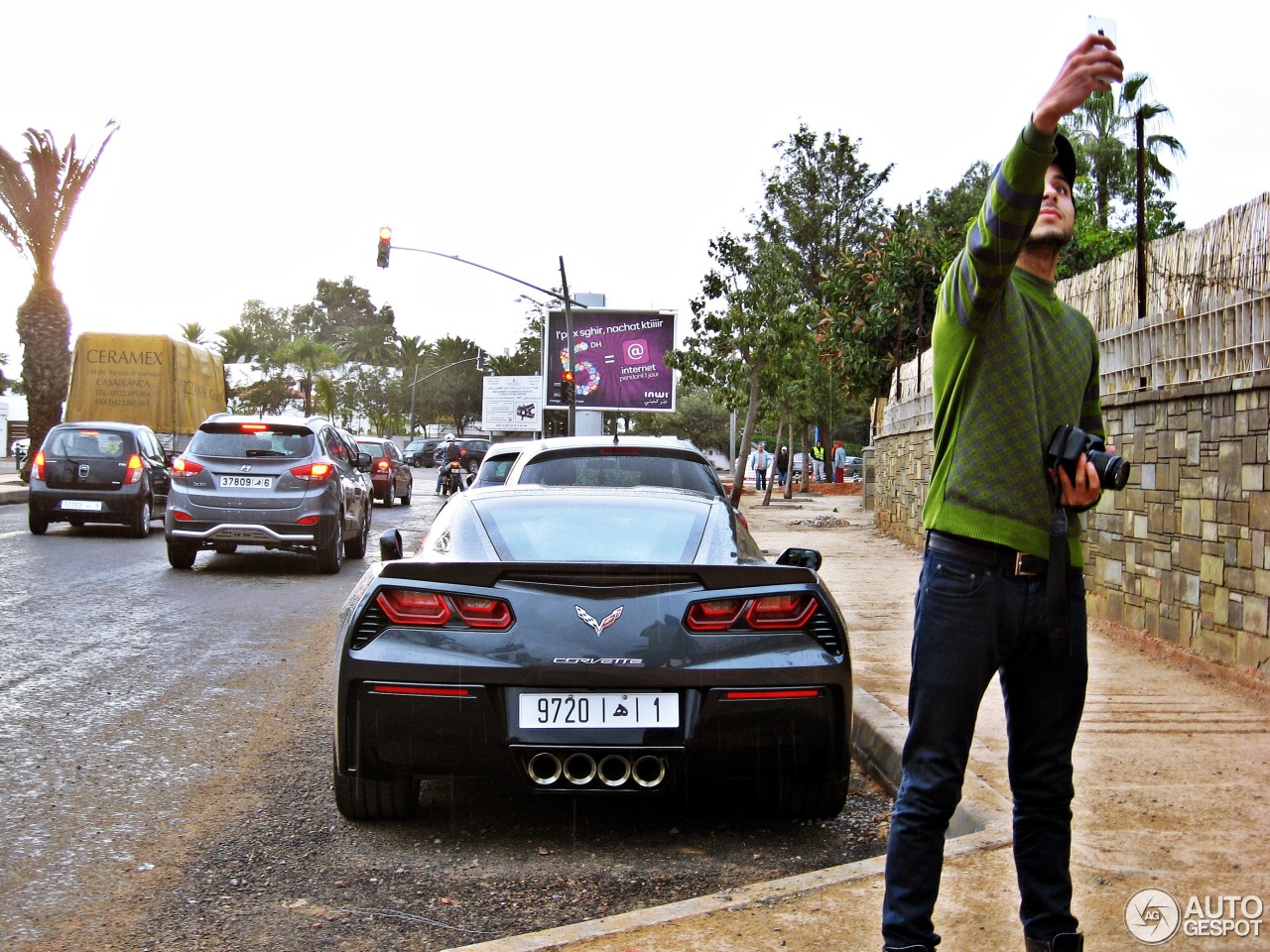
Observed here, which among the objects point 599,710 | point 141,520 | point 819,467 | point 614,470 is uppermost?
point 614,470

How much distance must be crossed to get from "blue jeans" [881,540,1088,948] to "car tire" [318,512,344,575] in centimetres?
1132

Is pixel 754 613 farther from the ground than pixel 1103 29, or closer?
closer

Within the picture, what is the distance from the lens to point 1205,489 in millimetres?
7391

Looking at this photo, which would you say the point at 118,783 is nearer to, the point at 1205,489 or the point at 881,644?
the point at 881,644

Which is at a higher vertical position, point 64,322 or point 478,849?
point 64,322

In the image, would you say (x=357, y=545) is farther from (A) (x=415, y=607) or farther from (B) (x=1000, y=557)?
(B) (x=1000, y=557)

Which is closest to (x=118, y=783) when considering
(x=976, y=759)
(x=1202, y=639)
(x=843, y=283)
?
(x=976, y=759)

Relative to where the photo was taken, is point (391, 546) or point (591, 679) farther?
point (391, 546)

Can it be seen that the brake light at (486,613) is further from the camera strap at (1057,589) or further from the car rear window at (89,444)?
the car rear window at (89,444)

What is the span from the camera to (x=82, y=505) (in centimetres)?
1664

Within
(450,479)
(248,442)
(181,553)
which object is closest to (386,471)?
(450,479)

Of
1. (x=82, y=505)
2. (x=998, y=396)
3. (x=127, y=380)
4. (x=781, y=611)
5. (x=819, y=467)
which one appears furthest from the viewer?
(x=819, y=467)

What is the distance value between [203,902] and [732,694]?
5.59 feet

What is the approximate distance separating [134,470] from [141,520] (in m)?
0.66
